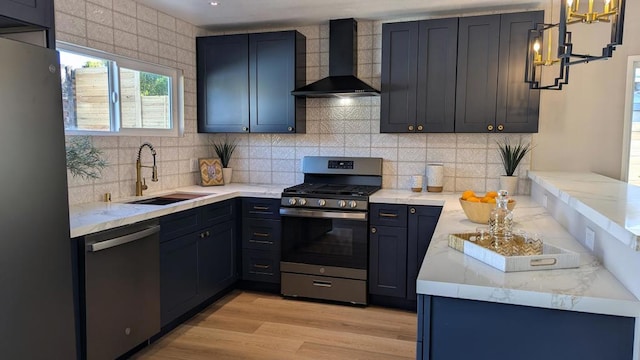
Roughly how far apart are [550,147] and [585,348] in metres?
2.67

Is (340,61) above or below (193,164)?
above

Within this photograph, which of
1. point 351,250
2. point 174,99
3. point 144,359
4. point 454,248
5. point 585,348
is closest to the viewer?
point 585,348

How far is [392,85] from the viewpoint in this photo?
12.9 ft

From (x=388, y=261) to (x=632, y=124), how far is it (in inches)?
88.9

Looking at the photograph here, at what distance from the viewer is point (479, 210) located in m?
2.56

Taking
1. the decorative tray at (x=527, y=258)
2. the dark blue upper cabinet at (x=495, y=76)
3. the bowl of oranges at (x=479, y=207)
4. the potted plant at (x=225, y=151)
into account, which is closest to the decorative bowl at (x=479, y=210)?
the bowl of oranges at (x=479, y=207)

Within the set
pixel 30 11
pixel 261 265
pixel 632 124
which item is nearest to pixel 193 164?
pixel 261 265

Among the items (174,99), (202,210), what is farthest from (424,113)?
(174,99)

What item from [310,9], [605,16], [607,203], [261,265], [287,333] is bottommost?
[287,333]

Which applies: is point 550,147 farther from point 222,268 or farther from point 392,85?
point 222,268

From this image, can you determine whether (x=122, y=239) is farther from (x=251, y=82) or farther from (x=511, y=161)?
(x=511, y=161)

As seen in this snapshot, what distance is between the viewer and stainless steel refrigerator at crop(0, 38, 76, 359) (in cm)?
185

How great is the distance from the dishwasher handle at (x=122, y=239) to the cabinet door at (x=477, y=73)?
252cm

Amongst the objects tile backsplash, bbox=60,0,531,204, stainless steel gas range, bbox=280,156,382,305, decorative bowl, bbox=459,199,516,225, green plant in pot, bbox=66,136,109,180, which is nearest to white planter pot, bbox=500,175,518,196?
tile backsplash, bbox=60,0,531,204
